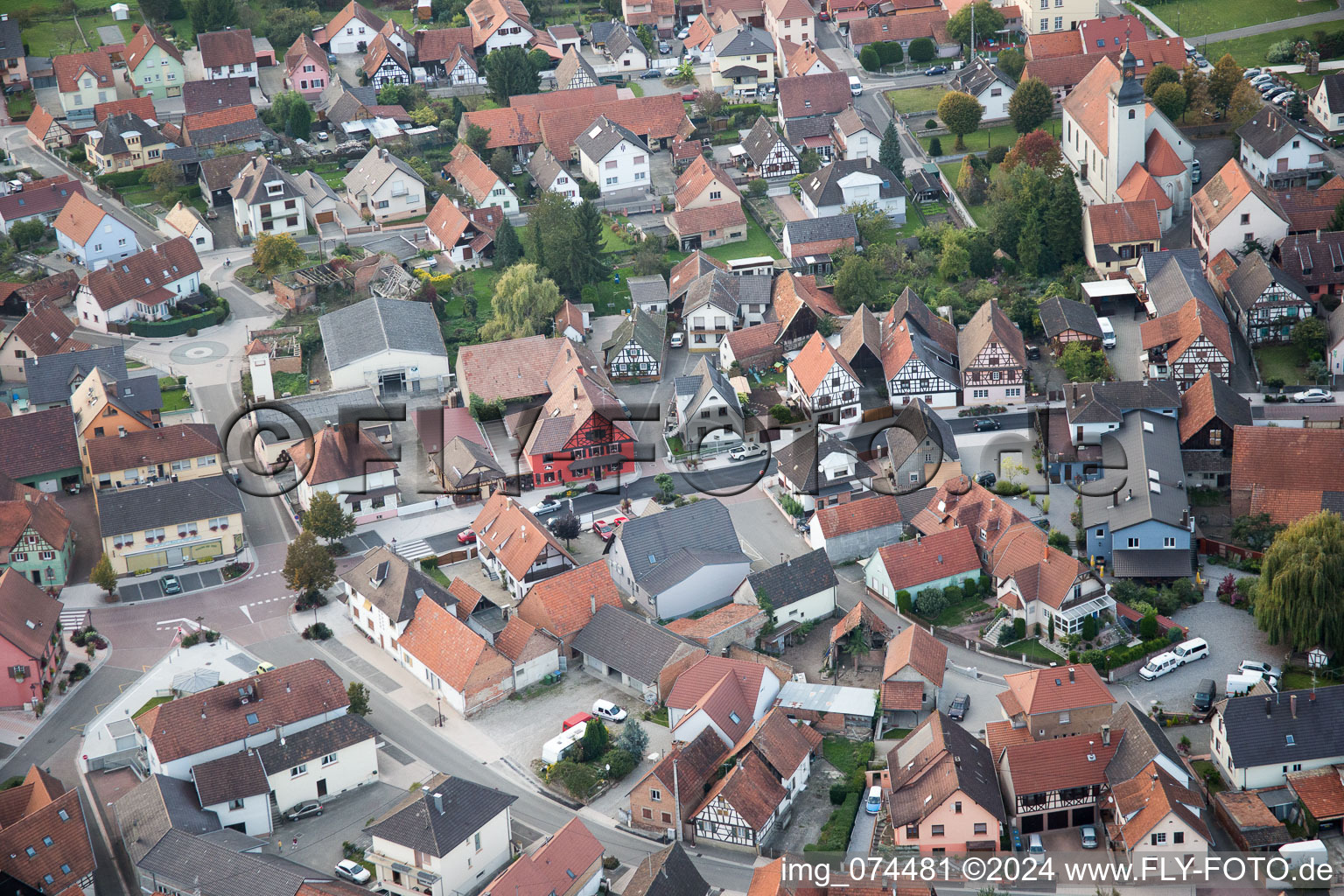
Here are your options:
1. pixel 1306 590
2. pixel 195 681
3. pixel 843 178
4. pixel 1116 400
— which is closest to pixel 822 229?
pixel 843 178

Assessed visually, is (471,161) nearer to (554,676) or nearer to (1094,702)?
(554,676)

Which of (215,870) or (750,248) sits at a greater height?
(750,248)

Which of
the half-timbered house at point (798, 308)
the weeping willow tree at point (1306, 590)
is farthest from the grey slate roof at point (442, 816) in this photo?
the half-timbered house at point (798, 308)

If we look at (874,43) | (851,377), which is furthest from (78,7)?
(851,377)

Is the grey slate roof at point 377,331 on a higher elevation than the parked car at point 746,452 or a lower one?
higher

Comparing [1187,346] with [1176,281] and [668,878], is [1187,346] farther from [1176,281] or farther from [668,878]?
[668,878]

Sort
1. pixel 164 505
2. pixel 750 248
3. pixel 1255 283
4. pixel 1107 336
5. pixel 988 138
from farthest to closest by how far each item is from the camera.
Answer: pixel 988 138, pixel 750 248, pixel 1107 336, pixel 1255 283, pixel 164 505

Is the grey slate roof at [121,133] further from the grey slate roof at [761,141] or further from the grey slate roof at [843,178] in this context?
the grey slate roof at [843,178]
